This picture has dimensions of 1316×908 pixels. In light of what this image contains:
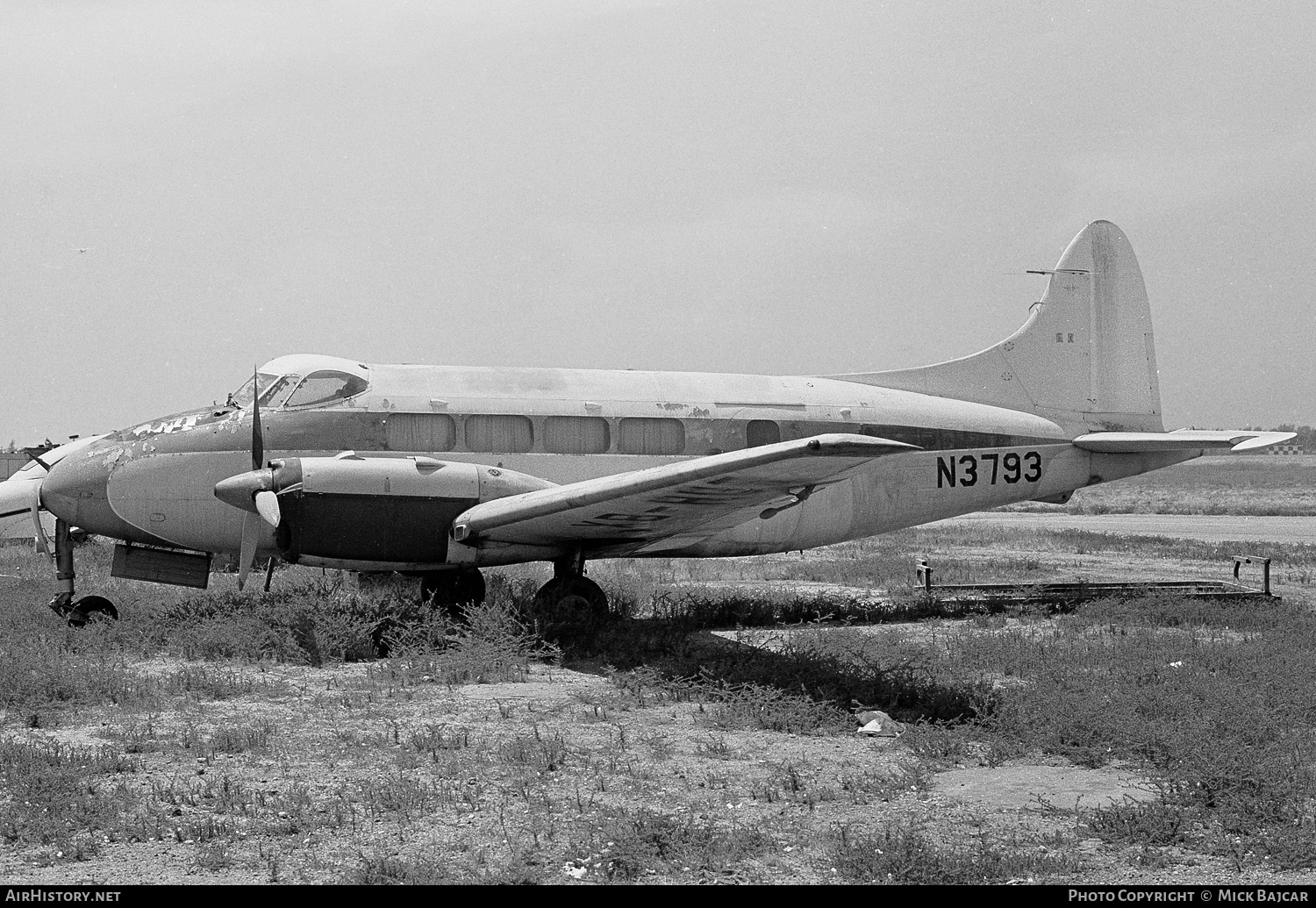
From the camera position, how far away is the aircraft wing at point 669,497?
10.1 m

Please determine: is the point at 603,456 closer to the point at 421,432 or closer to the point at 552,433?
the point at 552,433

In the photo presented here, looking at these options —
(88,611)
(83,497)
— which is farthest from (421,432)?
(88,611)

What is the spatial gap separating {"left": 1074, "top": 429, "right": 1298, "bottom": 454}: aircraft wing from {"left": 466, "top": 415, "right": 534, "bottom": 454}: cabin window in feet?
25.4

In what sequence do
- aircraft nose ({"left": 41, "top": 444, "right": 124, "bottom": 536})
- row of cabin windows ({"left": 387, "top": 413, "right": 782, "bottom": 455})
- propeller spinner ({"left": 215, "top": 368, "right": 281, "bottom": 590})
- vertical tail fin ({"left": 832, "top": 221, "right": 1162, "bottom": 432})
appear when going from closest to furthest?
propeller spinner ({"left": 215, "top": 368, "right": 281, "bottom": 590}) < aircraft nose ({"left": 41, "top": 444, "right": 124, "bottom": 536}) < row of cabin windows ({"left": 387, "top": 413, "right": 782, "bottom": 455}) < vertical tail fin ({"left": 832, "top": 221, "right": 1162, "bottom": 432})

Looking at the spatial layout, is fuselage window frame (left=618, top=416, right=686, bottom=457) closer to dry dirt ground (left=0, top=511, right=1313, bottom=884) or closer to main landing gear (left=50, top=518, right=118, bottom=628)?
dry dirt ground (left=0, top=511, right=1313, bottom=884)

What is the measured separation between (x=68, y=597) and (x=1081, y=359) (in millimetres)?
13723

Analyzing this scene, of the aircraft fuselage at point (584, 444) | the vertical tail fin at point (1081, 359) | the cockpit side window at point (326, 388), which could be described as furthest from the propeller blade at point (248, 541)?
the vertical tail fin at point (1081, 359)

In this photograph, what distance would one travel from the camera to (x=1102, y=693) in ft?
33.2

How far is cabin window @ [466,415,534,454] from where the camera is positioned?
46.9 feet

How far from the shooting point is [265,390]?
14062mm

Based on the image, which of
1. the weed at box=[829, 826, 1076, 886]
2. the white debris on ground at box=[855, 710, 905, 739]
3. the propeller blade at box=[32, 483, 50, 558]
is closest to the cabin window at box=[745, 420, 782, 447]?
the white debris on ground at box=[855, 710, 905, 739]

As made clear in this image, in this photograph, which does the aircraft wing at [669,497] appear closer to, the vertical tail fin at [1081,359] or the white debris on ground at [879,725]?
the white debris on ground at [879,725]
